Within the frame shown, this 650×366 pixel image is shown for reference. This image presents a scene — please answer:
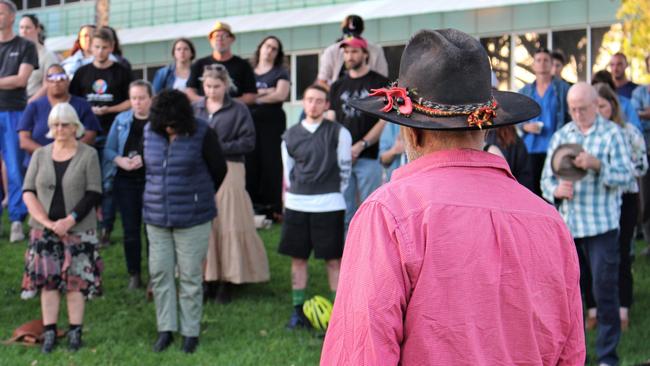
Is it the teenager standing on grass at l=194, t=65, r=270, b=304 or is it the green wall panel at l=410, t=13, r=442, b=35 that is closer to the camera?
the teenager standing on grass at l=194, t=65, r=270, b=304

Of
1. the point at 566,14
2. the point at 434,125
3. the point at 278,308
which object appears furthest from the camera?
the point at 566,14

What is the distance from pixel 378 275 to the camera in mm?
2484

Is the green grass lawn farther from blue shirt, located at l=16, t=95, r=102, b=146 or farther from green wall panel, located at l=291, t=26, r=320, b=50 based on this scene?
green wall panel, located at l=291, t=26, r=320, b=50

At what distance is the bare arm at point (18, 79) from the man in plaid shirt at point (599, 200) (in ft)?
18.3

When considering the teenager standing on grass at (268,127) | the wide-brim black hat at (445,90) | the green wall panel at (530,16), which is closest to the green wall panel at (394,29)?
the green wall panel at (530,16)

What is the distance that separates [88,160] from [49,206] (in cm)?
48

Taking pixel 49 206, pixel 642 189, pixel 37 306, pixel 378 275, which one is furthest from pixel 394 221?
pixel 642 189

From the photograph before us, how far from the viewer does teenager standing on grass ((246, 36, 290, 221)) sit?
12227 mm

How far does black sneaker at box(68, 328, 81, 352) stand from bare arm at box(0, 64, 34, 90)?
11.2 ft

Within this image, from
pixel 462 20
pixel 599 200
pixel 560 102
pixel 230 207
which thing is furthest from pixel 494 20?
pixel 599 200

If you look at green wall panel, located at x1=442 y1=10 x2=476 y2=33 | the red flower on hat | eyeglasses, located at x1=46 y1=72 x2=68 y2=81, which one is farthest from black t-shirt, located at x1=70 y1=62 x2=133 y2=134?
green wall panel, located at x1=442 y1=10 x2=476 y2=33

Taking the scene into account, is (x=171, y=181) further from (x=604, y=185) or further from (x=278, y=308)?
(x=604, y=185)

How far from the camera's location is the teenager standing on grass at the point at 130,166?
9.52m

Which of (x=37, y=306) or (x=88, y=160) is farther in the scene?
(x=37, y=306)
